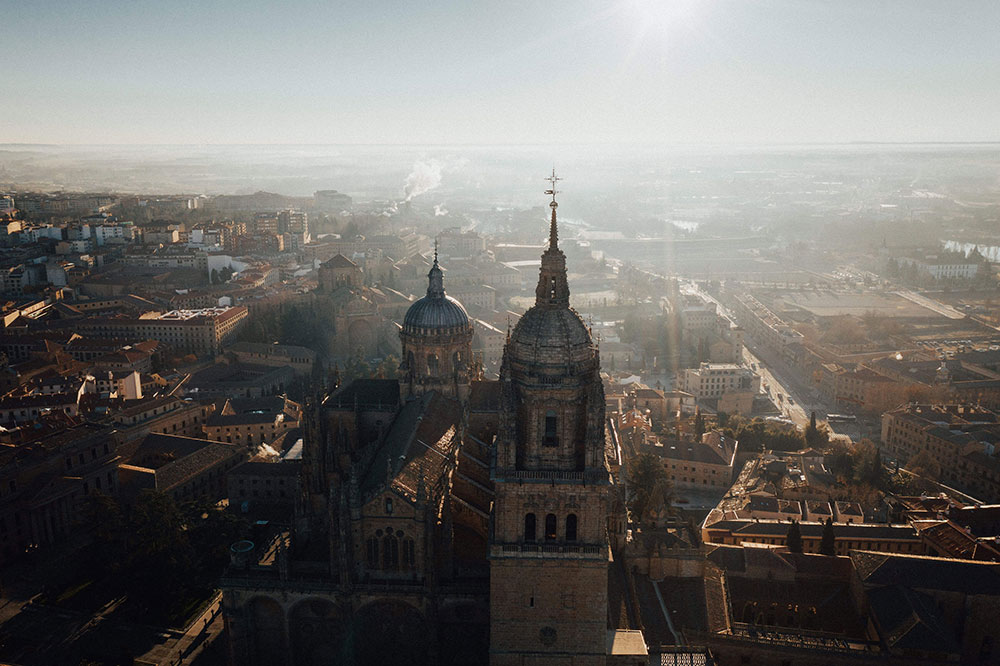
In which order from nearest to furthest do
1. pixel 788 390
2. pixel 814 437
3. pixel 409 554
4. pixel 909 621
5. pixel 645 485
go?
pixel 409 554, pixel 909 621, pixel 645 485, pixel 814 437, pixel 788 390

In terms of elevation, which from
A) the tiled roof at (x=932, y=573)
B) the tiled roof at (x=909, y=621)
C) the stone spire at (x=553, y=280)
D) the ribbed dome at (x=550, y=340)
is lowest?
the tiled roof at (x=909, y=621)

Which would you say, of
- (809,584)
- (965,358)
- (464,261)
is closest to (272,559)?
(809,584)

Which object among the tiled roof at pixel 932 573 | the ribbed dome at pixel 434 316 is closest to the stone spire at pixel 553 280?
the ribbed dome at pixel 434 316

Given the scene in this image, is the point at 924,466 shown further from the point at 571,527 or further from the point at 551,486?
the point at 551,486

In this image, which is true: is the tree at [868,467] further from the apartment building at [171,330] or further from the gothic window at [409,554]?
the apartment building at [171,330]

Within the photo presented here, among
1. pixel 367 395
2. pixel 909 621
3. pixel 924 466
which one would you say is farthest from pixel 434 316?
pixel 924 466

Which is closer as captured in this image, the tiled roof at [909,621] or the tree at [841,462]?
the tiled roof at [909,621]

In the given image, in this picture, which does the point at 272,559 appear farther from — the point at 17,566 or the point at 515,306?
the point at 515,306
